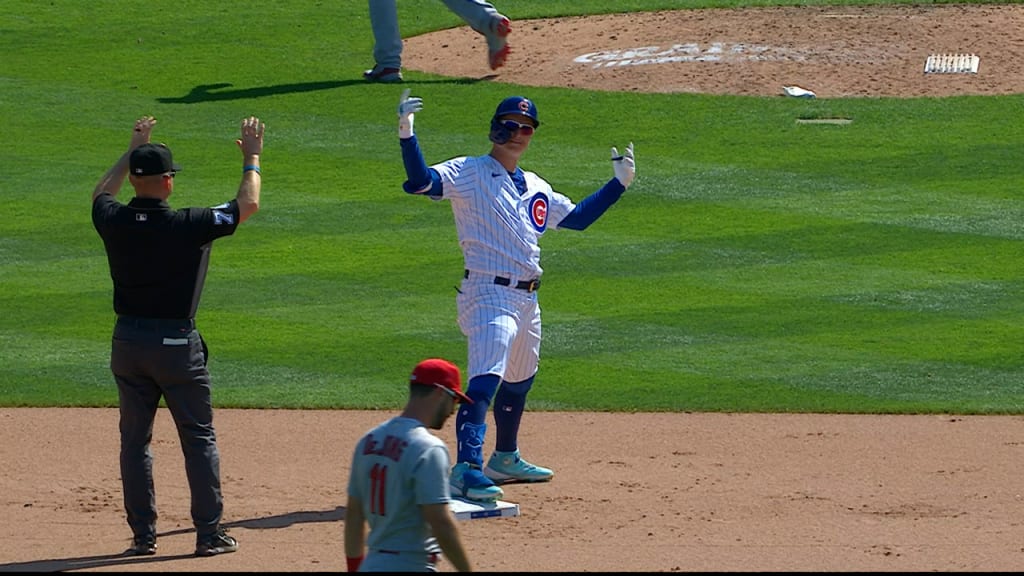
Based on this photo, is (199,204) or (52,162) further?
(52,162)

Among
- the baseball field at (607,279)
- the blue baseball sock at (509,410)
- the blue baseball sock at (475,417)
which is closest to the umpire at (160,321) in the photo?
the baseball field at (607,279)

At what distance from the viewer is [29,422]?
408 inches

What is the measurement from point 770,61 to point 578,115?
3.40m

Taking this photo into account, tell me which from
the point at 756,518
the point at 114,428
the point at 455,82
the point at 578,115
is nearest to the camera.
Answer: the point at 756,518

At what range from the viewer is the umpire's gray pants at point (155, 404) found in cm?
744

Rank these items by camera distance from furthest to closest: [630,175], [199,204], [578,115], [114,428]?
1. [578,115]
2. [199,204]
3. [114,428]
4. [630,175]

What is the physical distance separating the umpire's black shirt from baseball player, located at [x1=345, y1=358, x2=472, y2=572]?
90.9 inches

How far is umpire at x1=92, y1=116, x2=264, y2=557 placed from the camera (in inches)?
290

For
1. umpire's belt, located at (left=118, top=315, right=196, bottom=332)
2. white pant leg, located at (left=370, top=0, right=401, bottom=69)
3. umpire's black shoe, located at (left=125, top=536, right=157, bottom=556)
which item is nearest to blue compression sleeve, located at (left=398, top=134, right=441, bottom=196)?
umpire's belt, located at (left=118, top=315, right=196, bottom=332)

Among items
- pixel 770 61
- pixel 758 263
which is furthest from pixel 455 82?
pixel 758 263

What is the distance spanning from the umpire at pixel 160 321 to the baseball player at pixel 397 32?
1301 centimetres

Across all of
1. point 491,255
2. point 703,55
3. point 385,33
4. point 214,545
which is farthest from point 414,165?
point 703,55

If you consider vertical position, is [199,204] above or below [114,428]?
above

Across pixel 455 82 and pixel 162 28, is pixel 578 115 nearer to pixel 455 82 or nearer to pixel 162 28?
pixel 455 82
